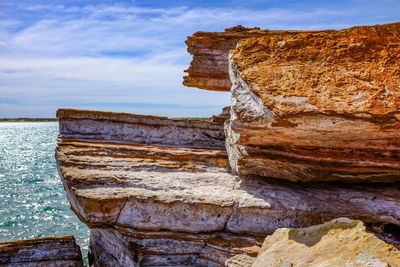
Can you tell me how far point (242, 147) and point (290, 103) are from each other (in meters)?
1.71

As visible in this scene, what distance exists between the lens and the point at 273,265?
16.1 ft

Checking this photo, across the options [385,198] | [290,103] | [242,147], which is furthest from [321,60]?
[385,198]

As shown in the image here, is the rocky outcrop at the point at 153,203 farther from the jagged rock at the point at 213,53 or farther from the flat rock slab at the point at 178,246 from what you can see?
the jagged rock at the point at 213,53

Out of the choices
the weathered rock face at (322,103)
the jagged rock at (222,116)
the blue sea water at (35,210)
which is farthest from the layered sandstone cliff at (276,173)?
the blue sea water at (35,210)

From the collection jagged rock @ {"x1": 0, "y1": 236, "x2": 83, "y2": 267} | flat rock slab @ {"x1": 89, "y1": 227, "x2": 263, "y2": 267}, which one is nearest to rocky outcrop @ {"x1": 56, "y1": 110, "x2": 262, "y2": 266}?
flat rock slab @ {"x1": 89, "y1": 227, "x2": 263, "y2": 267}

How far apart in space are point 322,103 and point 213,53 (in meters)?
8.32

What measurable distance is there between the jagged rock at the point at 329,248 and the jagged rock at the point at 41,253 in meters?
6.20

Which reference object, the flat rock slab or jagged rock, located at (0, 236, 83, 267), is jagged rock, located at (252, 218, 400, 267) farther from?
jagged rock, located at (0, 236, 83, 267)

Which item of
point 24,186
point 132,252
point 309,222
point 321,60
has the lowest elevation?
point 24,186

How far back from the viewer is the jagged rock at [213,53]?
43.0ft

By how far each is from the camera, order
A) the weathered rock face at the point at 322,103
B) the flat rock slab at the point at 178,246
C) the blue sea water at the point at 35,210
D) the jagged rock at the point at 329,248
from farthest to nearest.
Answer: the blue sea water at the point at 35,210, the flat rock slab at the point at 178,246, the weathered rock face at the point at 322,103, the jagged rock at the point at 329,248

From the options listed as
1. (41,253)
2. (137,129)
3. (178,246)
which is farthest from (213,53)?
(41,253)

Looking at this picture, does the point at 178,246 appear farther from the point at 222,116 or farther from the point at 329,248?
the point at 222,116

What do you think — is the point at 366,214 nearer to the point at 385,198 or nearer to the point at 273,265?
the point at 385,198
